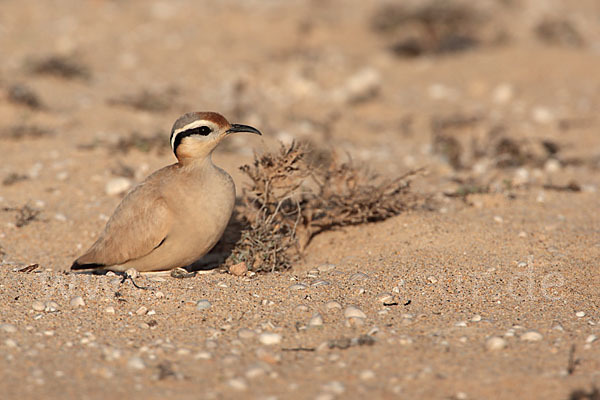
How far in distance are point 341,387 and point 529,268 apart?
84.7 inches

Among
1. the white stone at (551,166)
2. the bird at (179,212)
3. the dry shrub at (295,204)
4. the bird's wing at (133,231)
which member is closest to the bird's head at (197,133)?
the bird at (179,212)

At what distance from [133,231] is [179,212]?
0.36 metres

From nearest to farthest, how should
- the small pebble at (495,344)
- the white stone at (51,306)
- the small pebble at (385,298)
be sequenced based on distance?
1. the small pebble at (495,344)
2. the white stone at (51,306)
3. the small pebble at (385,298)

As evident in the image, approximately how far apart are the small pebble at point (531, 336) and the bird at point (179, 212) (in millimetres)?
2054

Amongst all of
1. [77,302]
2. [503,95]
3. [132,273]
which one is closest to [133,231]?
[132,273]

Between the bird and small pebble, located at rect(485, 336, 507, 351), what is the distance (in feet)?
6.32

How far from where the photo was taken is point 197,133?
4.55m

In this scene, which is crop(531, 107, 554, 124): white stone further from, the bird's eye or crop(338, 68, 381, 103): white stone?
the bird's eye

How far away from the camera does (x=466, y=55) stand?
12414 mm

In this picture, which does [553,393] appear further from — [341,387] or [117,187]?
[117,187]

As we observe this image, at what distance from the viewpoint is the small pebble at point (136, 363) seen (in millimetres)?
3324

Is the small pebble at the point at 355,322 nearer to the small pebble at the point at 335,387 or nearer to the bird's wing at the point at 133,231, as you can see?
the small pebble at the point at 335,387

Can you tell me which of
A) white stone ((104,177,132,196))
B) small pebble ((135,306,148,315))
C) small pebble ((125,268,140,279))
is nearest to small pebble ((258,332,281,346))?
small pebble ((135,306,148,315))

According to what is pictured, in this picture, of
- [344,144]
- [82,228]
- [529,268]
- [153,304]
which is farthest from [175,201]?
[344,144]
